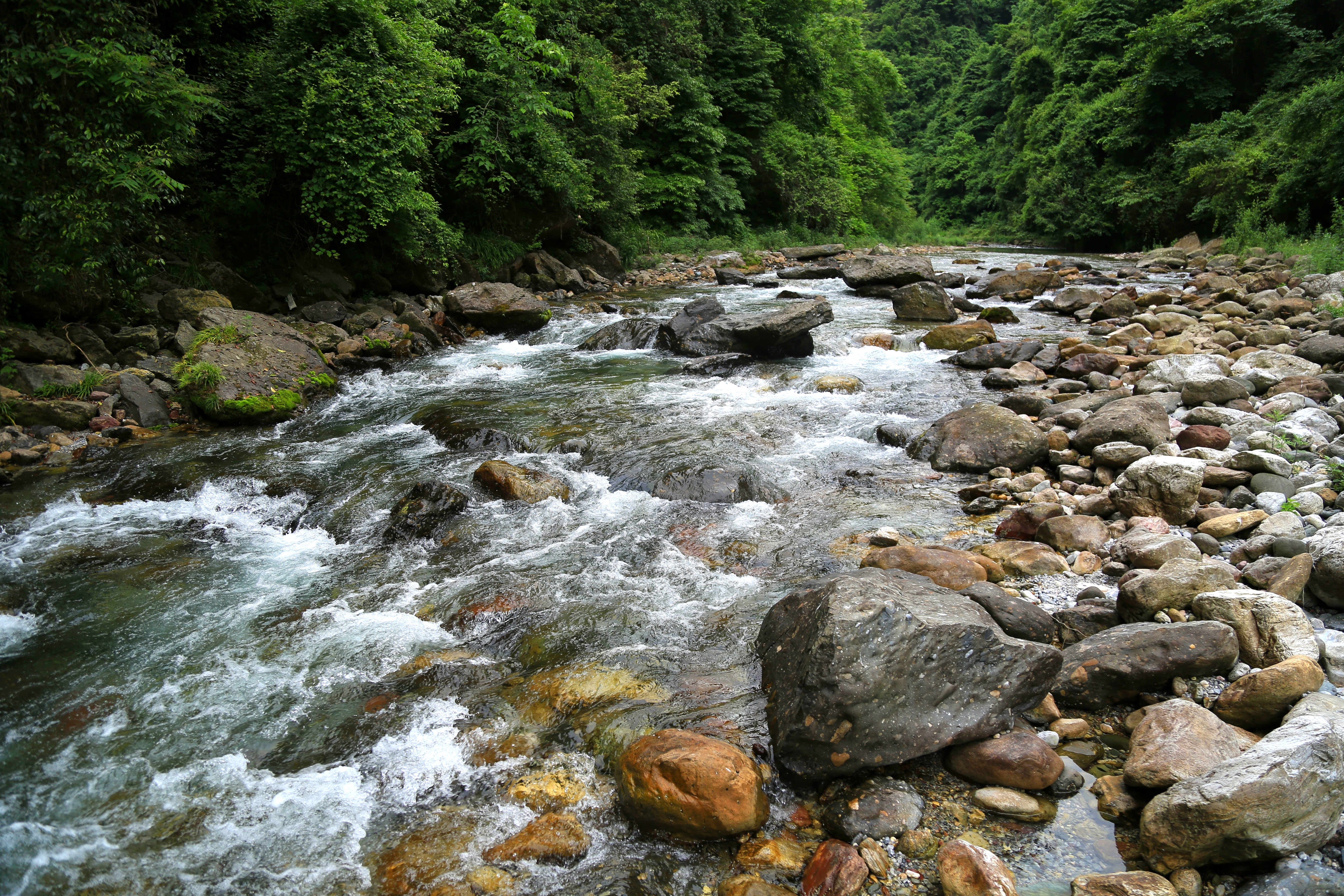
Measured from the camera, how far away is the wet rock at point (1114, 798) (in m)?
2.92

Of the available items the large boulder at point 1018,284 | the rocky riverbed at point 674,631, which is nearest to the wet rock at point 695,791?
the rocky riverbed at point 674,631

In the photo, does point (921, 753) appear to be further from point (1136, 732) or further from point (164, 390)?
point (164, 390)

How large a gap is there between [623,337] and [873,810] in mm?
10762

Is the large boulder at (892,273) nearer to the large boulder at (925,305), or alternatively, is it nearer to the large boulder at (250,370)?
the large boulder at (925,305)

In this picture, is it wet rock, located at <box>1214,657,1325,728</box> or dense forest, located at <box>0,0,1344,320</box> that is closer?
wet rock, located at <box>1214,657,1325,728</box>

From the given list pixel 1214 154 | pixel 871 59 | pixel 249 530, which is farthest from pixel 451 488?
pixel 871 59

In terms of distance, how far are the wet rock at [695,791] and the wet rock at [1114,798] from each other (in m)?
1.41

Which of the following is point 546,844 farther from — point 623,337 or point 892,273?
point 892,273

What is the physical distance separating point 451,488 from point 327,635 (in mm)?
2007

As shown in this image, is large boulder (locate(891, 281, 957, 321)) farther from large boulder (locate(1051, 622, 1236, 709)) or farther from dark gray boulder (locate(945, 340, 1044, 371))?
large boulder (locate(1051, 622, 1236, 709))

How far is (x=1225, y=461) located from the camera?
5.70m

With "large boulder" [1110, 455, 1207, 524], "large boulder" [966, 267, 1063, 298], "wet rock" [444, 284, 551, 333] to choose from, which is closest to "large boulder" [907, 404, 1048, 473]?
"large boulder" [1110, 455, 1207, 524]

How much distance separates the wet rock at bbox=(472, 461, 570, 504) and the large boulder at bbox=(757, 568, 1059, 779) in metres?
3.51

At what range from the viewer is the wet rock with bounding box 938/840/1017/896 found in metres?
2.55
